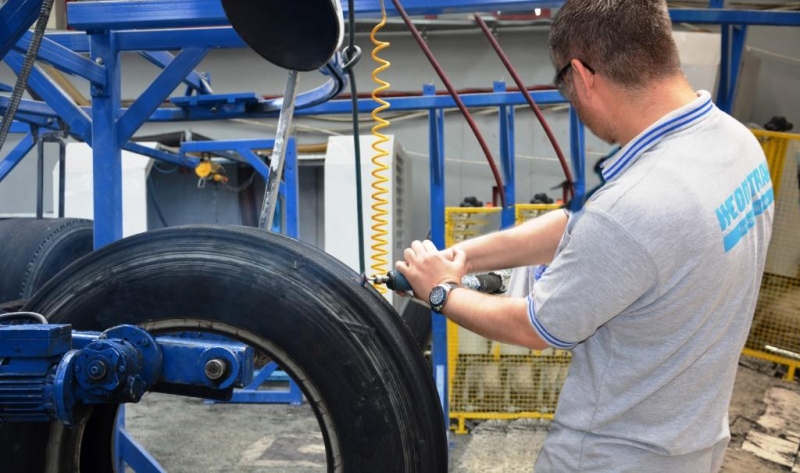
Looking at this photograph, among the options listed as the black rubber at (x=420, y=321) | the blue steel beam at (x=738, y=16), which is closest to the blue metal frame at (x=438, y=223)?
the black rubber at (x=420, y=321)

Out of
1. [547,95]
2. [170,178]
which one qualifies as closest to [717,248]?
[547,95]

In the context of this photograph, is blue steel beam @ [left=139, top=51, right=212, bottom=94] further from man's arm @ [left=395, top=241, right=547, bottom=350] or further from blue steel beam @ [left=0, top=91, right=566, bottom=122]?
man's arm @ [left=395, top=241, right=547, bottom=350]

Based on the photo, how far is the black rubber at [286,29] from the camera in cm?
116

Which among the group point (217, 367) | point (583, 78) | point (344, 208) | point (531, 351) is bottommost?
point (531, 351)

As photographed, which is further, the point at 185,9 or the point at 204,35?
the point at 204,35

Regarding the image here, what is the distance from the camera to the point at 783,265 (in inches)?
152

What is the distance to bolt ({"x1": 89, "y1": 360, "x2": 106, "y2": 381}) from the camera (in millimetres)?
1022

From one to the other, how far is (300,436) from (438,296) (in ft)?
8.82

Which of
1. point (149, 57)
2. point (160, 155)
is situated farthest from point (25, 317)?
point (160, 155)

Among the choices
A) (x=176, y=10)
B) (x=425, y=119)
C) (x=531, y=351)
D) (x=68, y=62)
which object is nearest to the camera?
(x=176, y=10)

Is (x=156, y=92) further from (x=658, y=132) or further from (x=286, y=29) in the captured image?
(x=658, y=132)

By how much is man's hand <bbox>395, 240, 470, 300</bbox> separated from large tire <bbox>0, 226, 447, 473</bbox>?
0.41ft

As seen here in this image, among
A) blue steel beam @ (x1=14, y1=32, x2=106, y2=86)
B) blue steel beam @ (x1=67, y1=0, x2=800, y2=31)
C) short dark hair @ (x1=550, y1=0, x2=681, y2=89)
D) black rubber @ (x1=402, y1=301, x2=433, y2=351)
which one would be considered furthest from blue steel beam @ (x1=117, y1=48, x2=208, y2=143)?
black rubber @ (x1=402, y1=301, x2=433, y2=351)

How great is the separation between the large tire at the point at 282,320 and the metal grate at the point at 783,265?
3.53 metres
